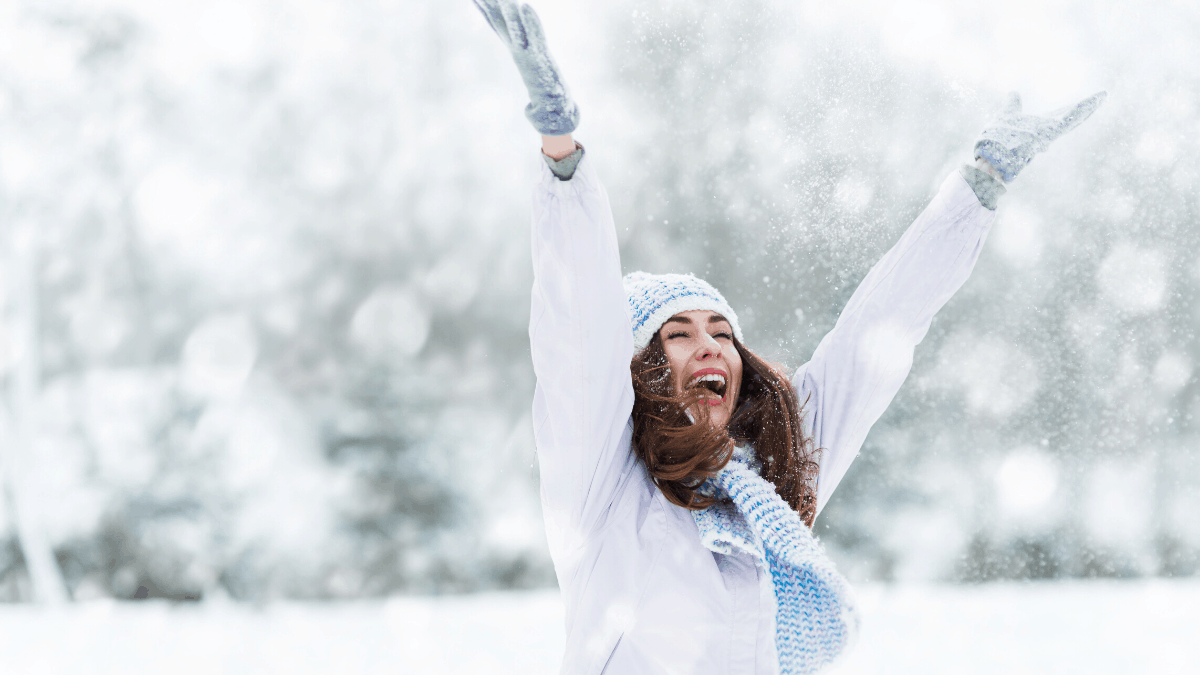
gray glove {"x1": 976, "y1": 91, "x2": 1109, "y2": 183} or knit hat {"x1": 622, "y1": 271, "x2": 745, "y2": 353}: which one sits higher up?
gray glove {"x1": 976, "y1": 91, "x2": 1109, "y2": 183}

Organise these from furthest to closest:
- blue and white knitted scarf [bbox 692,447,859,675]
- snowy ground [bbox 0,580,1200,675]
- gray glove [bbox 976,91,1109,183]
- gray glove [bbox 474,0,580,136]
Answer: snowy ground [bbox 0,580,1200,675] → gray glove [bbox 976,91,1109,183] → blue and white knitted scarf [bbox 692,447,859,675] → gray glove [bbox 474,0,580,136]

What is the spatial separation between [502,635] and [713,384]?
63.7 inches

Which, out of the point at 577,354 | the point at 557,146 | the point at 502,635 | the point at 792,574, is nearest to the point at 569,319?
the point at 577,354

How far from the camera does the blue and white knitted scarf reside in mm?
849

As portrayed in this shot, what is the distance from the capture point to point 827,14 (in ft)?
7.40

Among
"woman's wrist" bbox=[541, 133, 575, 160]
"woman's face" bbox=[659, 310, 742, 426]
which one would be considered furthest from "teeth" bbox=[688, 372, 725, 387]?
"woman's wrist" bbox=[541, 133, 575, 160]

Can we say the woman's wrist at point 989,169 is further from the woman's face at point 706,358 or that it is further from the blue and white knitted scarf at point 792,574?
the blue and white knitted scarf at point 792,574

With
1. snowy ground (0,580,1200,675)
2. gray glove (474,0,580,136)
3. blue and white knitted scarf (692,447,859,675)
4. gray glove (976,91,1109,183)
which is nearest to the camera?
gray glove (474,0,580,136)

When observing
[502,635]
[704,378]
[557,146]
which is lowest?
[502,635]

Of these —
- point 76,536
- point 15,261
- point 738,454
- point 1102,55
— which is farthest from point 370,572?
point 1102,55

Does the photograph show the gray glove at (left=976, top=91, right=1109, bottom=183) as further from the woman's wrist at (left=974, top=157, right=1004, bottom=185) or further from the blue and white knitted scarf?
the blue and white knitted scarf

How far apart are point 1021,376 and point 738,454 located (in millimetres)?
2067

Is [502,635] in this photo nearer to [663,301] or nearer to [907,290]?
[663,301]

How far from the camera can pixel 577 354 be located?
78 centimetres
